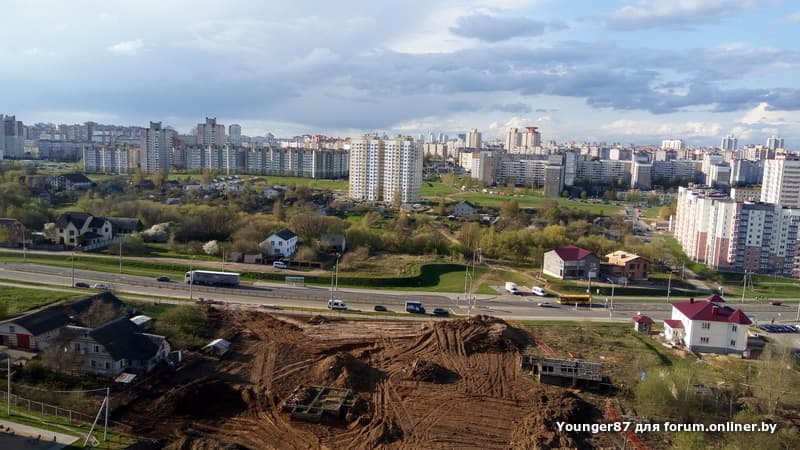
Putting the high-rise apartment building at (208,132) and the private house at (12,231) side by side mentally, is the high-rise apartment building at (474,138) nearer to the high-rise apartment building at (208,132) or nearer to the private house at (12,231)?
the high-rise apartment building at (208,132)

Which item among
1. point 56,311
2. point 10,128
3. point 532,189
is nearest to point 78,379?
point 56,311

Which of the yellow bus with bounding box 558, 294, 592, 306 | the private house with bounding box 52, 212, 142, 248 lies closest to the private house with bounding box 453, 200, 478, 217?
the yellow bus with bounding box 558, 294, 592, 306

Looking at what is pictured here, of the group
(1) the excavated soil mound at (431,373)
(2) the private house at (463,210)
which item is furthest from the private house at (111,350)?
(2) the private house at (463,210)

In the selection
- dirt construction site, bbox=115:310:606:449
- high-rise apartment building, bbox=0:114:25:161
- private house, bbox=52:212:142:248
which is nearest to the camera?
dirt construction site, bbox=115:310:606:449

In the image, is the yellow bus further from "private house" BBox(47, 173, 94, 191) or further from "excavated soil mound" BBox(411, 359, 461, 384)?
"private house" BBox(47, 173, 94, 191)

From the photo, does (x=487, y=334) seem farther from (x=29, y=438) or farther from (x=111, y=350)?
(x=29, y=438)

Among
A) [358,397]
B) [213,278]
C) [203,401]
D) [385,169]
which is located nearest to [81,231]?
[213,278]

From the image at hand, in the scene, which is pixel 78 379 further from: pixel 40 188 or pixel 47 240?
pixel 40 188
